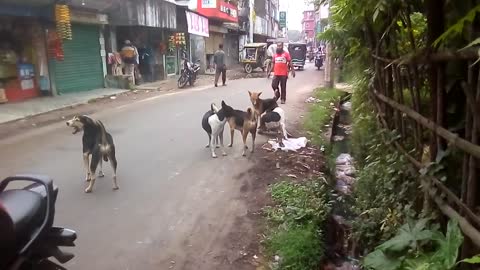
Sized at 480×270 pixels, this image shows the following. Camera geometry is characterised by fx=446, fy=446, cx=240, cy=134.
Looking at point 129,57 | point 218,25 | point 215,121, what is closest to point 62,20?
point 129,57

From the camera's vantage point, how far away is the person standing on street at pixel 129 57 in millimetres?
18219

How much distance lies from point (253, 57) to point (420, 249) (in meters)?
26.1

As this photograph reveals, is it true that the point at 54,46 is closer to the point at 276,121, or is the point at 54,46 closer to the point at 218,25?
the point at 276,121

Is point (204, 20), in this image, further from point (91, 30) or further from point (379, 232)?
point (379, 232)

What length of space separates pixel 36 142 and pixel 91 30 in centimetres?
928

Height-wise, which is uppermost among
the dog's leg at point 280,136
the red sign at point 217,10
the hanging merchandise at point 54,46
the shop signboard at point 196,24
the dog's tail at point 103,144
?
the red sign at point 217,10

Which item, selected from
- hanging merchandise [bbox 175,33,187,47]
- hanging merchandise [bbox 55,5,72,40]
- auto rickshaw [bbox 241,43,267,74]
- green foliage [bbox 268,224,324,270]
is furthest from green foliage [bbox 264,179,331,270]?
auto rickshaw [bbox 241,43,267,74]

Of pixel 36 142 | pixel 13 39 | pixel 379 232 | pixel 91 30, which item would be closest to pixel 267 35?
pixel 91 30

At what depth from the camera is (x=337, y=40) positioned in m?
6.32

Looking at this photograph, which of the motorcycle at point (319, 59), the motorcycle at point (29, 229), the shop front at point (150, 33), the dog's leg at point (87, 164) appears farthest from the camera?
the motorcycle at point (319, 59)

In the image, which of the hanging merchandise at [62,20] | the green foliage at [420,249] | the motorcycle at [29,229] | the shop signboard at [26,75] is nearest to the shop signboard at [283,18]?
the hanging merchandise at [62,20]

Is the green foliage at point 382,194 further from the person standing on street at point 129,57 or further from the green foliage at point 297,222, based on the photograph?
the person standing on street at point 129,57

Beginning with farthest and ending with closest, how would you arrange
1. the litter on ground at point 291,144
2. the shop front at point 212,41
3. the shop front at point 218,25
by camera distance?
the shop front at point 212,41 → the shop front at point 218,25 → the litter on ground at point 291,144

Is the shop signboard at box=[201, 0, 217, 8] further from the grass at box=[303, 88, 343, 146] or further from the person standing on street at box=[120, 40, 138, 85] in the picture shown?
the grass at box=[303, 88, 343, 146]
